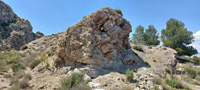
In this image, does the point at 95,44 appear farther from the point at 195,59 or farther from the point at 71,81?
the point at 195,59

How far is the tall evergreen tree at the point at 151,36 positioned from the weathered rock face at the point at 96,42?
65.6 feet

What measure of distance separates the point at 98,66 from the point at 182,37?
24811 millimetres

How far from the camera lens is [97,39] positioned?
9.84 m

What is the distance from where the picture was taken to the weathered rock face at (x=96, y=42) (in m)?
9.17

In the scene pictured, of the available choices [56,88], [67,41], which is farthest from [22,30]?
[56,88]

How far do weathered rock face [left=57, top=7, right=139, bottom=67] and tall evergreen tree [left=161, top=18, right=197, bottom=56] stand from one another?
18952 millimetres

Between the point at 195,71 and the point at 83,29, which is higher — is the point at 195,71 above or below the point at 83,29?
below

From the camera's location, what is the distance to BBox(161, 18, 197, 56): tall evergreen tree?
24641 mm

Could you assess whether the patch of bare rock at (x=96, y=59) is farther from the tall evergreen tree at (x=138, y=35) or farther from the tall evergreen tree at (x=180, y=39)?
the tall evergreen tree at (x=138, y=35)

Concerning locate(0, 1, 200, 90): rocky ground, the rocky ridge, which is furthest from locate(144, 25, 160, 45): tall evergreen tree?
the rocky ridge

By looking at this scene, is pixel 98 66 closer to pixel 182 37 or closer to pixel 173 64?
pixel 173 64

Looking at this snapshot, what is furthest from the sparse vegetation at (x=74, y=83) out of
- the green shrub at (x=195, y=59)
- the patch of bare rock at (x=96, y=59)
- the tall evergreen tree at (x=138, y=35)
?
the green shrub at (x=195, y=59)

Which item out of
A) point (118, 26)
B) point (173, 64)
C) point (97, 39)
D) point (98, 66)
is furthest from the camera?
point (173, 64)

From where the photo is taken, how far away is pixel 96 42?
9734mm
